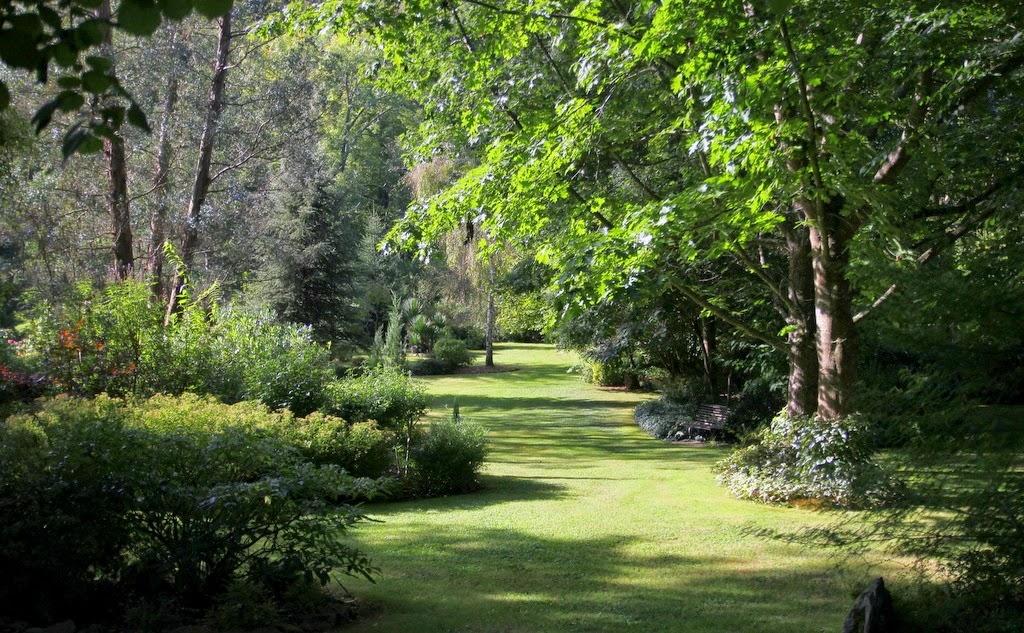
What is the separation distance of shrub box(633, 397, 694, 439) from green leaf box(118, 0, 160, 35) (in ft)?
58.9

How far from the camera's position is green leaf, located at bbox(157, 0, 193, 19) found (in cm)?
283

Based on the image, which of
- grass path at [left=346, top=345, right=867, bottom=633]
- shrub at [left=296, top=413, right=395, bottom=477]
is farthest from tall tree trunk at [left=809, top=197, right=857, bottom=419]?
shrub at [left=296, top=413, right=395, bottom=477]

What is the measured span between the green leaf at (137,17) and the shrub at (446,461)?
9476mm

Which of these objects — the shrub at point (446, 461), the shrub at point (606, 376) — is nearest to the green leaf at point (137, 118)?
the shrub at point (446, 461)

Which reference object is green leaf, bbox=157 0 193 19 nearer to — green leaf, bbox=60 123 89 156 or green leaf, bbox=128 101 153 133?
green leaf, bbox=128 101 153 133

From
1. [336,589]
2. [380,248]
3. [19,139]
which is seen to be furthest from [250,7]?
[336,589]

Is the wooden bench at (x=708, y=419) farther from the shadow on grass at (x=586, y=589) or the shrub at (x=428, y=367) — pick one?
the shrub at (x=428, y=367)

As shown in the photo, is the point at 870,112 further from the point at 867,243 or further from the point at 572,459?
the point at 572,459

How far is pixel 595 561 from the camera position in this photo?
7.88 metres

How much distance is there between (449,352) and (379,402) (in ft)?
83.7

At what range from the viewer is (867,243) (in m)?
7.87

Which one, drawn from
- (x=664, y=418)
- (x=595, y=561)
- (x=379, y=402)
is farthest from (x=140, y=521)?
(x=664, y=418)

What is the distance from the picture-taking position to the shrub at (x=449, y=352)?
3838 cm

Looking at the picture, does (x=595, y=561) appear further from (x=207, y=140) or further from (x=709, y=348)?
(x=207, y=140)
